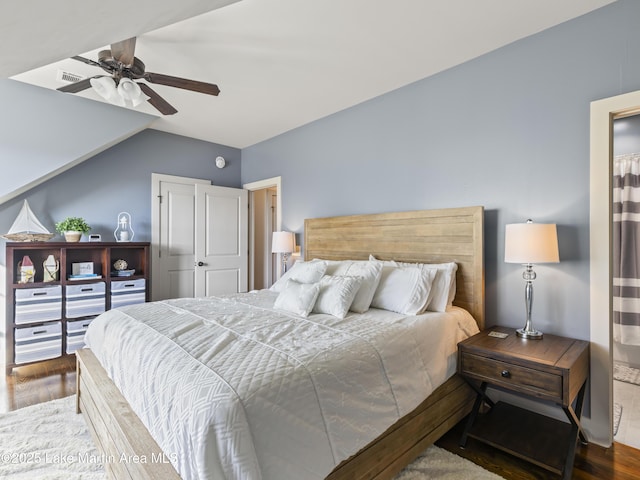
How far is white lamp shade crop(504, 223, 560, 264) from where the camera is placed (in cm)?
199

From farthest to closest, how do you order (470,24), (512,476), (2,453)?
(470,24) < (2,453) < (512,476)

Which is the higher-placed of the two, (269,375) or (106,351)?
(269,375)

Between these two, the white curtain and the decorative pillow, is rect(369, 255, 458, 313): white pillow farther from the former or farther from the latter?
the white curtain

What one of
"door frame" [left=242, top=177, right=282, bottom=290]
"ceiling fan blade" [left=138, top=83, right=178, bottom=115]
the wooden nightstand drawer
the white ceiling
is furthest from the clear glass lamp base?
"door frame" [left=242, top=177, right=282, bottom=290]

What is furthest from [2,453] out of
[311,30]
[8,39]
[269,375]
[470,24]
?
[470,24]

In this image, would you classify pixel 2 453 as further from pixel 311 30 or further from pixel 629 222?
pixel 629 222

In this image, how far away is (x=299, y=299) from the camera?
232 cm

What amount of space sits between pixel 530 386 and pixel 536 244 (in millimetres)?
822

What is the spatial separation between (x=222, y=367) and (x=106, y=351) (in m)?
1.10

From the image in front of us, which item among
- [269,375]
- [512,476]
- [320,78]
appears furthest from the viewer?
[320,78]

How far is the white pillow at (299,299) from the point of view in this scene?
2.27 meters

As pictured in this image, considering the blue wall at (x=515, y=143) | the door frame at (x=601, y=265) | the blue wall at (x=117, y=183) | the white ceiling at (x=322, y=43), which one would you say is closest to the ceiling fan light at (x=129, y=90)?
the white ceiling at (x=322, y=43)

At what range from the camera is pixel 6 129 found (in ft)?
9.75

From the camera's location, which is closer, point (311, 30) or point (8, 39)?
point (8, 39)
